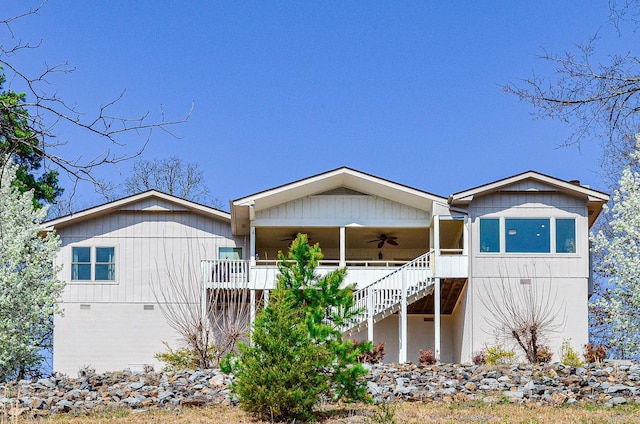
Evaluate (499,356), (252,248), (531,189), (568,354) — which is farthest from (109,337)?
(568,354)

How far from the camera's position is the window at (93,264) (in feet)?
84.6

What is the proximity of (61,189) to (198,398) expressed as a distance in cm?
2095

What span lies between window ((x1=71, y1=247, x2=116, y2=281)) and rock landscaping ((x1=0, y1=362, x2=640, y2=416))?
25.5 feet

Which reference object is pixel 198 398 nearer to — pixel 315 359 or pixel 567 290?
pixel 315 359

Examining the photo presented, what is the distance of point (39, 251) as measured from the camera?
2305cm

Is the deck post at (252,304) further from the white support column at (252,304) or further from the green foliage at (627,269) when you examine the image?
the green foliage at (627,269)

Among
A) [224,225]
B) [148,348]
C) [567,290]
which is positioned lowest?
[148,348]

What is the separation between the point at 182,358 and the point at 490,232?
876 centimetres

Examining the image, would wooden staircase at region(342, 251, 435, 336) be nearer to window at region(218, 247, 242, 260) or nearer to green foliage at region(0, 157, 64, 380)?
window at region(218, 247, 242, 260)

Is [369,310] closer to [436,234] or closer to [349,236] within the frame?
[436,234]

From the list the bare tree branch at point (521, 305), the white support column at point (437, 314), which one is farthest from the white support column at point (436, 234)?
the bare tree branch at point (521, 305)

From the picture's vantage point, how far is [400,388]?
16.0m

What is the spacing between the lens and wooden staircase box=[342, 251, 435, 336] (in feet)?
78.2

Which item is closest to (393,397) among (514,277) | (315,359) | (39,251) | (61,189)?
(315,359)
